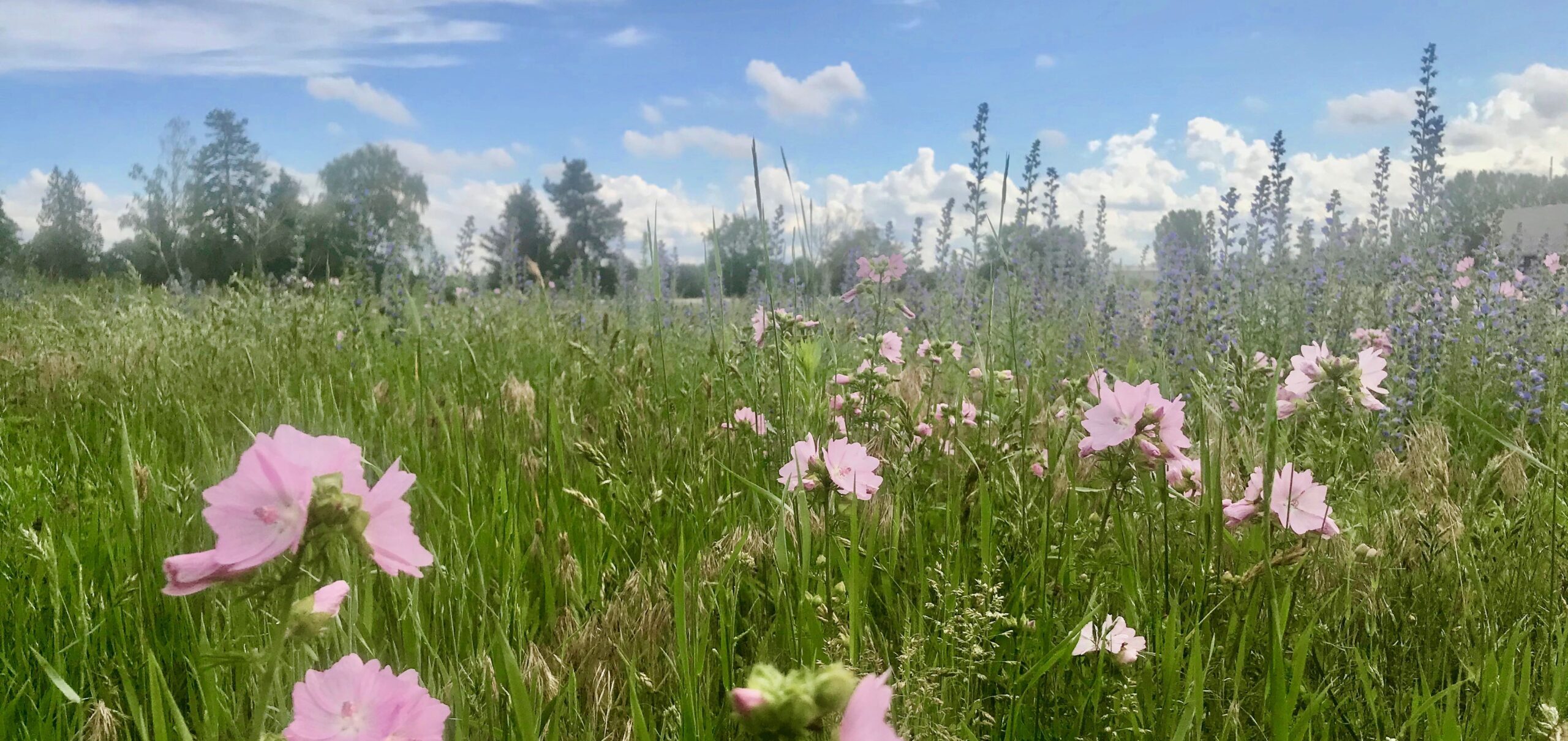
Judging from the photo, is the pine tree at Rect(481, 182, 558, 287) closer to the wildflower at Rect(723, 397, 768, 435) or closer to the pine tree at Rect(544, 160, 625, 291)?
the pine tree at Rect(544, 160, 625, 291)

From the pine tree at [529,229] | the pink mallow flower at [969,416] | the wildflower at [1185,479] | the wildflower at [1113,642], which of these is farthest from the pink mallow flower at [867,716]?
the pine tree at [529,229]

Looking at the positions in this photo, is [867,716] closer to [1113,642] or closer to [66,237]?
[1113,642]

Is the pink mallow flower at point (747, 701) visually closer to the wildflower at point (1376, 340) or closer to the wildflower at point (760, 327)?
the wildflower at point (760, 327)

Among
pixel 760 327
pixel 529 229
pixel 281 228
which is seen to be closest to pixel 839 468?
pixel 760 327

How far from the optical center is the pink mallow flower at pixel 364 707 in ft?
2.61

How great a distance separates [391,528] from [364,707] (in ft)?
0.57

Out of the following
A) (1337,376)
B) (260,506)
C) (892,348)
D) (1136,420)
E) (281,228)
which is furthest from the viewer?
(281,228)

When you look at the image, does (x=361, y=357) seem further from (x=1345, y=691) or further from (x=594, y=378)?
(x=1345, y=691)

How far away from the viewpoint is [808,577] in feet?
4.71

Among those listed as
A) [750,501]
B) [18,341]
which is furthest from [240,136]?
[750,501]

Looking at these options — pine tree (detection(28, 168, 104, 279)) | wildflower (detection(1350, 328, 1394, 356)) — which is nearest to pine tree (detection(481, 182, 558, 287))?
pine tree (detection(28, 168, 104, 279))

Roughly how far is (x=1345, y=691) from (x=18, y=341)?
7.47 m

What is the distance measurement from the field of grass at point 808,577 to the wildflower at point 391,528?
0.09 m

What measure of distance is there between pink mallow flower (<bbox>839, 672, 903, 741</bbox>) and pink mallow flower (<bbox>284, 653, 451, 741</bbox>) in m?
0.44
